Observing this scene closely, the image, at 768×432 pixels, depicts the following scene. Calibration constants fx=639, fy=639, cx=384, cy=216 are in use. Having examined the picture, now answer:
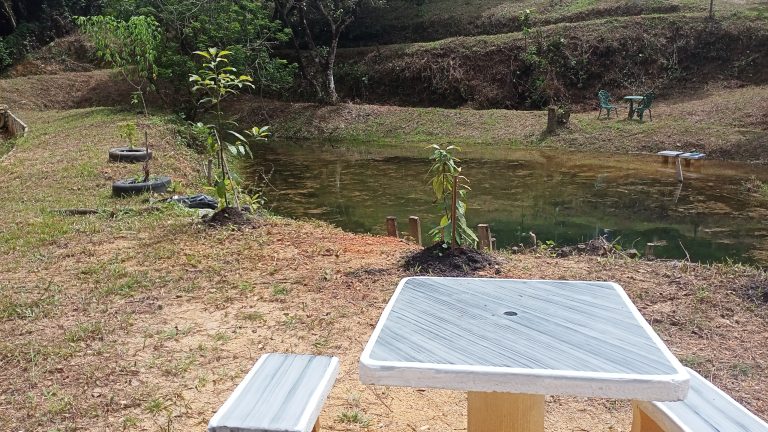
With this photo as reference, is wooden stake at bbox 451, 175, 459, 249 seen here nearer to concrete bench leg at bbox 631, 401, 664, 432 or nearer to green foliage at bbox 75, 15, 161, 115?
concrete bench leg at bbox 631, 401, 664, 432

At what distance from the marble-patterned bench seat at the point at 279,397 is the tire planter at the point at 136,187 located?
6.28 meters

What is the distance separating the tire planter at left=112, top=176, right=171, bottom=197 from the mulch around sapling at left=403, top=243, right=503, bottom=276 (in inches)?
163

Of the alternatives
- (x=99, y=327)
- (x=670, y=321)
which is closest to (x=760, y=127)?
(x=670, y=321)

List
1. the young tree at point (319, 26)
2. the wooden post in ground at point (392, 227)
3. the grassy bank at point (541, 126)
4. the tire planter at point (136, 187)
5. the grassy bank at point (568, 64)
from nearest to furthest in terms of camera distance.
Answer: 1. the wooden post in ground at point (392, 227)
2. the tire planter at point (136, 187)
3. the grassy bank at point (541, 126)
4. the grassy bank at point (568, 64)
5. the young tree at point (319, 26)

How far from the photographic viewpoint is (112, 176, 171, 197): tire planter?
7.97 metres

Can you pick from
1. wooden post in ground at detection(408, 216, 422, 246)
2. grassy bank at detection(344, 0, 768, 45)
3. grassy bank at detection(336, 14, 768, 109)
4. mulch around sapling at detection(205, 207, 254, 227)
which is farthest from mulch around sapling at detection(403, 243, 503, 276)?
grassy bank at detection(344, 0, 768, 45)

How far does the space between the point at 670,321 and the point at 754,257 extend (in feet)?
11.6

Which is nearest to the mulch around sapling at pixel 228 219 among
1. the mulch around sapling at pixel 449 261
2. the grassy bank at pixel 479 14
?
the mulch around sapling at pixel 449 261

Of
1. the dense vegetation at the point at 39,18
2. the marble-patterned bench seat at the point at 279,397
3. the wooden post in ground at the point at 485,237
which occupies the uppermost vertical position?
the dense vegetation at the point at 39,18

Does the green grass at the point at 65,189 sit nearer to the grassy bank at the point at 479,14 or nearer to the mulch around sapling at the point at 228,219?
the mulch around sapling at the point at 228,219

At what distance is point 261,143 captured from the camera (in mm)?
18828

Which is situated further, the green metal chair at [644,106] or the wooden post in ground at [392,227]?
the green metal chair at [644,106]

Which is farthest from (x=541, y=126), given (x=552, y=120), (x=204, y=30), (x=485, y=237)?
(x=485, y=237)

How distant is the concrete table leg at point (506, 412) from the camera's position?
2.19 meters
